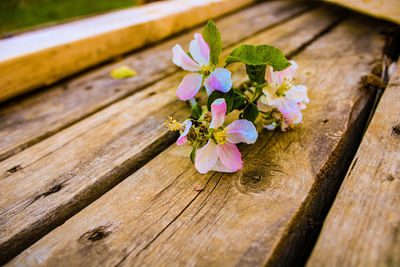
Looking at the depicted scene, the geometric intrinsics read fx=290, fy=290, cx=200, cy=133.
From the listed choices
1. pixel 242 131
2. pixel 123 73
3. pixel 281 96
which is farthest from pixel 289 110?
pixel 123 73

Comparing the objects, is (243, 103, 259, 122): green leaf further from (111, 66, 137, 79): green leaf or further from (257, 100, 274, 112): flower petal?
(111, 66, 137, 79): green leaf

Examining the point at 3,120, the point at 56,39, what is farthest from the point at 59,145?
the point at 56,39

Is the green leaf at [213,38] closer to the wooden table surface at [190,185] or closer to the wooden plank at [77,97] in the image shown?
the wooden table surface at [190,185]

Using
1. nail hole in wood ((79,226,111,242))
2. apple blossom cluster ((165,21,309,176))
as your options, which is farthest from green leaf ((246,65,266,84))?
nail hole in wood ((79,226,111,242))

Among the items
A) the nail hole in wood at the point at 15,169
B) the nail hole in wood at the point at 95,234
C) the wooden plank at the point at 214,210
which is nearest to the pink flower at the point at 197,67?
the wooden plank at the point at 214,210

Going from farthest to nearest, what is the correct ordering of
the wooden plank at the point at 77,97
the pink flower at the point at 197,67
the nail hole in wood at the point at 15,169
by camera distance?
the wooden plank at the point at 77,97 < the nail hole in wood at the point at 15,169 < the pink flower at the point at 197,67

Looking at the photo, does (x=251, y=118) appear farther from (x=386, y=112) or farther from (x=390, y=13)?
(x=390, y=13)
